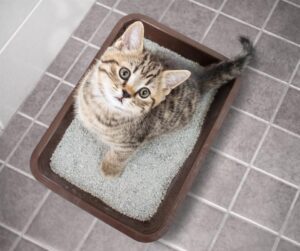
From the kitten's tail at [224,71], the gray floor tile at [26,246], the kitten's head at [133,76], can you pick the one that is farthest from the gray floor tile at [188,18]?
the gray floor tile at [26,246]

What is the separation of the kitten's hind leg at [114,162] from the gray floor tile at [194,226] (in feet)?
0.75

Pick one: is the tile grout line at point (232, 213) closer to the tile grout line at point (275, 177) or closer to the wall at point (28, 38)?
the tile grout line at point (275, 177)

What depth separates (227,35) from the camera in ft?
4.90

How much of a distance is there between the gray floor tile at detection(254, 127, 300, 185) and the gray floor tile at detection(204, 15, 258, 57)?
0.33m

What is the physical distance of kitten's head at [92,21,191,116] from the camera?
3.07ft

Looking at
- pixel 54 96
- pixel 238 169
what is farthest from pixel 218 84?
pixel 54 96

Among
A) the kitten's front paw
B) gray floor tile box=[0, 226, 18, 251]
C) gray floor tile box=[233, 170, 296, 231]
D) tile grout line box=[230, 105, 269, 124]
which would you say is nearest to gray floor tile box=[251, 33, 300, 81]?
tile grout line box=[230, 105, 269, 124]

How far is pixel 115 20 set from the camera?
1.50 meters

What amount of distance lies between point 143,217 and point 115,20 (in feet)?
2.37

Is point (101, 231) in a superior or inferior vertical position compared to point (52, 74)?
inferior

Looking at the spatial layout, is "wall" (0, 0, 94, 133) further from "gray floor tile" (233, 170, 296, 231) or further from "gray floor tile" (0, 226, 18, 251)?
"gray floor tile" (233, 170, 296, 231)

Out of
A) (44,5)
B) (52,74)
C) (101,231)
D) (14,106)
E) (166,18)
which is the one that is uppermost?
(166,18)

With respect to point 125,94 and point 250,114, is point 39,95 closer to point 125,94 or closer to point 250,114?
point 125,94

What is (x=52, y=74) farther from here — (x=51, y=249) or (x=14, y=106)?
(x=51, y=249)
